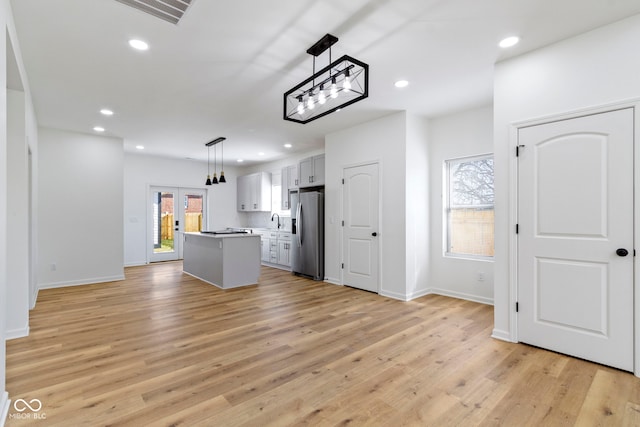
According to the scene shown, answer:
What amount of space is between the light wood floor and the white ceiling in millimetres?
2734

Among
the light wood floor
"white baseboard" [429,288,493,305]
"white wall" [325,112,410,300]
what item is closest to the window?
"white baseboard" [429,288,493,305]

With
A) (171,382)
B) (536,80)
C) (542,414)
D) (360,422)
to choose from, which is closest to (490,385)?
(542,414)

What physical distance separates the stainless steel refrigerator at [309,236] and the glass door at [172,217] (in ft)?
12.4

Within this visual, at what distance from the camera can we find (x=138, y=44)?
9.08 ft

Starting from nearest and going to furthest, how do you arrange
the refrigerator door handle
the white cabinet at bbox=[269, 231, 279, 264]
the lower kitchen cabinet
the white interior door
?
the white interior door → the refrigerator door handle → the lower kitchen cabinet → the white cabinet at bbox=[269, 231, 279, 264]

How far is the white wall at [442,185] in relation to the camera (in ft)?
14.1

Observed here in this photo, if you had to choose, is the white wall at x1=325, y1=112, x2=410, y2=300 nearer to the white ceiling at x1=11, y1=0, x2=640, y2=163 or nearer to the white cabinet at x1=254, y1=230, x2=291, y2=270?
the white ceiling at x1=11, y1=0, x2=640, y2=163

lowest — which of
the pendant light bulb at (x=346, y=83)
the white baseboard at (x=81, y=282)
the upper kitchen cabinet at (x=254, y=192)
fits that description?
the white baseboard at (x=81, y=282)

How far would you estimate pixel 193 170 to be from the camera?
8.57m

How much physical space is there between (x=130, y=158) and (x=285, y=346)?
6870 mm

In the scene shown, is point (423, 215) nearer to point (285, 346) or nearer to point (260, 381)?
point (285, 346)

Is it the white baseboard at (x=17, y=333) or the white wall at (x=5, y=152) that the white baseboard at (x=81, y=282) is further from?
the white baseboard at (x=17, y=333)

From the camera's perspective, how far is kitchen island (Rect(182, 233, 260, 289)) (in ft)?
16.9

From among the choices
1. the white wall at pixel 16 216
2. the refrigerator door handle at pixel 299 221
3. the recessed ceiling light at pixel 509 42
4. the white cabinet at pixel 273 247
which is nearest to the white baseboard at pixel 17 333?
the white wall at pixel 16 216
